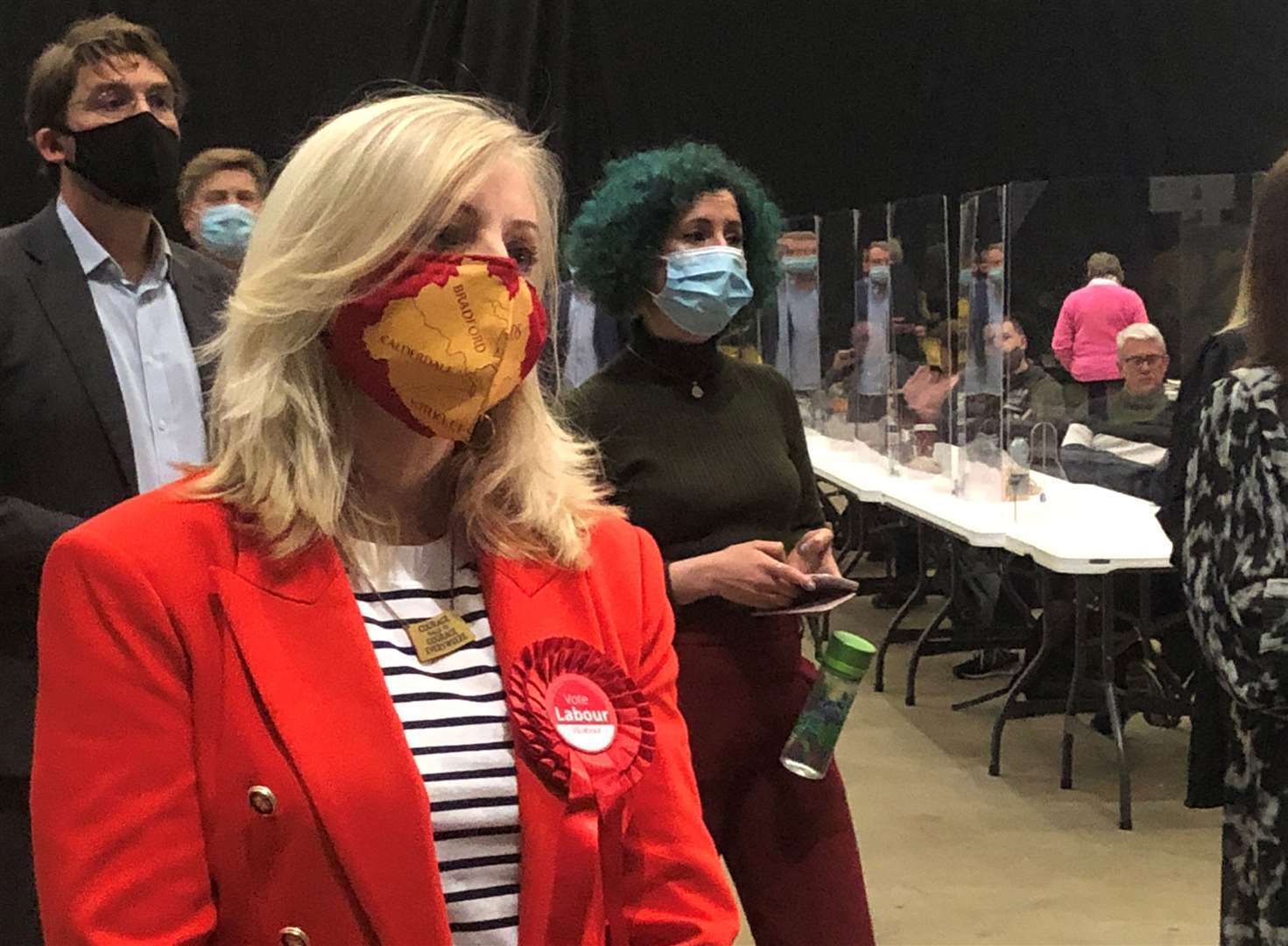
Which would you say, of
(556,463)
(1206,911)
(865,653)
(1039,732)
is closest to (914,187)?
(1039,732)

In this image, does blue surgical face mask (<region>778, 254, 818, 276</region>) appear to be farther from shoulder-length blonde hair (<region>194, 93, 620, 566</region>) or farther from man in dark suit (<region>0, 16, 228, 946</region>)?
shoulder-length blonde hair (<region>194, 93, 620, 566</region>)

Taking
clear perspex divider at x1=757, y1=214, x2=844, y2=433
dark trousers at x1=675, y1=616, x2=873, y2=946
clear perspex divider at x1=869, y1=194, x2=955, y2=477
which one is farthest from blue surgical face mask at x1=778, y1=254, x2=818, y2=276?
dark trousers at x1=675, y1=616, x2=873, y2=946

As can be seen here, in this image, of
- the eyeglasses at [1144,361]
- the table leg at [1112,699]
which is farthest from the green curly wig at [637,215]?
the eyeglasses at [1144,361]

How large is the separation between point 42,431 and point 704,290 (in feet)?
3.59

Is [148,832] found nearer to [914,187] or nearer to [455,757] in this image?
[455,757]

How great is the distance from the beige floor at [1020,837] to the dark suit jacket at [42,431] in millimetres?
2152

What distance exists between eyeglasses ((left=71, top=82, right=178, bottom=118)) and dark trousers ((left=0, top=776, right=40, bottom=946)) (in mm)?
1133

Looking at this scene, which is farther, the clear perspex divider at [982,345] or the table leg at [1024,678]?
the clear perspex divider at [982,345]

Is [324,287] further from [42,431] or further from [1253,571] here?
[1253,571]

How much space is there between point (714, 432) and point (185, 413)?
887 mm

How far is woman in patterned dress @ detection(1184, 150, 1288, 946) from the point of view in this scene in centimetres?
204

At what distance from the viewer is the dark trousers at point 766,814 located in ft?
7.72

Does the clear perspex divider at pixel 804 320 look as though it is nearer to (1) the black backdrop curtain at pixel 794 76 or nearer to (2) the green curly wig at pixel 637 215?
(1) the black backdrop curtain at pixel 794 76

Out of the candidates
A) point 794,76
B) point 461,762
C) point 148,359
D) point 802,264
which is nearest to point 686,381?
point 148,359
